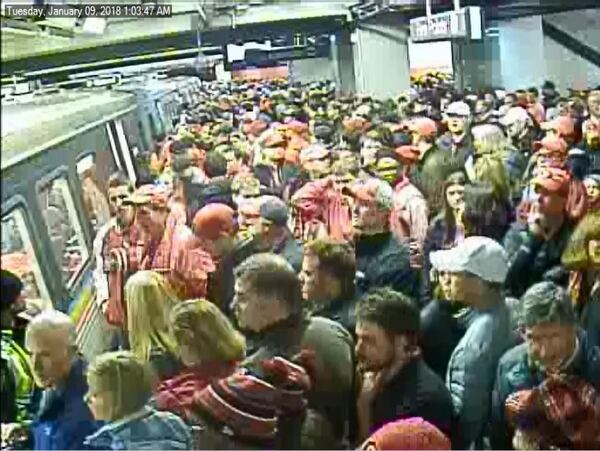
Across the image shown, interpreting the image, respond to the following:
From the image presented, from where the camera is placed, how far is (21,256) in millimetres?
2066

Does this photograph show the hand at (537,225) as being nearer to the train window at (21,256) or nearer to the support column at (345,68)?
the support column at (345,68)

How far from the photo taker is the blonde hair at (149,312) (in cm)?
213

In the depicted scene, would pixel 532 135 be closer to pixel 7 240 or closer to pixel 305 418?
pixel 305 418

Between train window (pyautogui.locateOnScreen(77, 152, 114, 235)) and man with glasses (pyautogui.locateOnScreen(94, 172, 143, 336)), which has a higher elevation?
train window (pyautogui.locateOnScreen(77, 152, 114, 235))

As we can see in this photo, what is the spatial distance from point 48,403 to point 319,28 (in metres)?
0.91

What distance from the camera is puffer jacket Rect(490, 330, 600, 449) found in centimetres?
217

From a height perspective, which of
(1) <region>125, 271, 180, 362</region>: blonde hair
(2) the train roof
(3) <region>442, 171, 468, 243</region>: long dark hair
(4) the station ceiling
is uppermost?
(4) the station ceiling

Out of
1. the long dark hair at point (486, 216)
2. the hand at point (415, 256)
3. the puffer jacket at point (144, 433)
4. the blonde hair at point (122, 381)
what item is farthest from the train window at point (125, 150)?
the long dark hair at point (486, 216)

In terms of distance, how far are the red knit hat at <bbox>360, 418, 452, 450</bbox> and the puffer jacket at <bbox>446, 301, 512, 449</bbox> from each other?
64 millimetres

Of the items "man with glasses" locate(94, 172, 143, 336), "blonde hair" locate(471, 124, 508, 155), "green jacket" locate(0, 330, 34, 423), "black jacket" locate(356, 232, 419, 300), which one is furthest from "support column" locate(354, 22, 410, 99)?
"green jacket" locate(0, 330, 34, 423)

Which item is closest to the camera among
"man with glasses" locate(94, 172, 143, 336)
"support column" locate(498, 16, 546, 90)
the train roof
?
the train roof

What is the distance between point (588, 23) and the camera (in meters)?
2.27

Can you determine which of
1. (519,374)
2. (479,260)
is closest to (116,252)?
(479,260)

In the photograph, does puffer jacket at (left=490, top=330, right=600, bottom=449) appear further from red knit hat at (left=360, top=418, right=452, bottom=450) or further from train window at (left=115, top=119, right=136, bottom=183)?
train window at (left=115, top=119, right=136, bottom=183)
